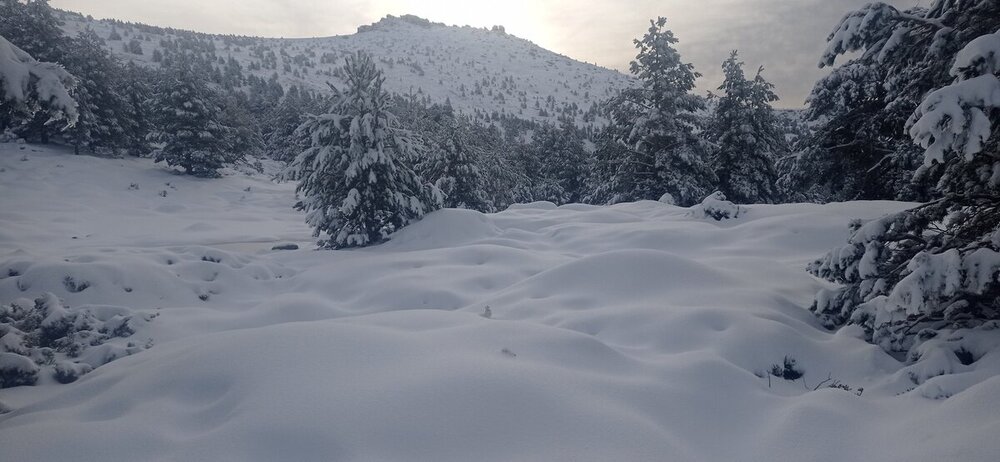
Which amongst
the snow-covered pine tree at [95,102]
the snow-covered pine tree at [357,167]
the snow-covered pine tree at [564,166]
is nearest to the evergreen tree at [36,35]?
the snow-covered pine tree at [95,102]

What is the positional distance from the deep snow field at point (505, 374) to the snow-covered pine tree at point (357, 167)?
201 inches

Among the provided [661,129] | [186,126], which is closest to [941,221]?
[661,129]

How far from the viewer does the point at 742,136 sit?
26156 millimetres

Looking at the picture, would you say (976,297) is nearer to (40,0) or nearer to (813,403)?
(813,403)

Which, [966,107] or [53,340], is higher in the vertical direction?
[966,107]

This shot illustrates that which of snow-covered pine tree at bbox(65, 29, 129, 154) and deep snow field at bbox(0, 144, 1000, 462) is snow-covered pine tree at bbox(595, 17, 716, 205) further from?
snow-covered pine tree at bbox(65, 29, 129, 154)

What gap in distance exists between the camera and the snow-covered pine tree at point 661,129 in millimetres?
23609

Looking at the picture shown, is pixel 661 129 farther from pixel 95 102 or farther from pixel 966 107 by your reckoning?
pixel 95 102

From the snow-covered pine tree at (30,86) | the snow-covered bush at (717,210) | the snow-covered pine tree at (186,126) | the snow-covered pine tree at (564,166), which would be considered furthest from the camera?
the snow-covered pine tree at (564,166)

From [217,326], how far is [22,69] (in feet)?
13.2

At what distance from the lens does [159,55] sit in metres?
87.5

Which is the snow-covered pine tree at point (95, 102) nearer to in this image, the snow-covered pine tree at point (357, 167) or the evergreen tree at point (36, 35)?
the evergreen tree at point (36, 35)

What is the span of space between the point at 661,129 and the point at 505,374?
22.5 metres

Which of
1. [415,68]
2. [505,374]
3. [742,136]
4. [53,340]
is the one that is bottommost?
[53,340]
